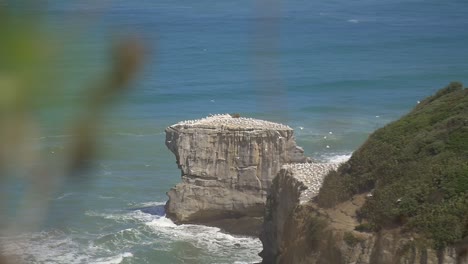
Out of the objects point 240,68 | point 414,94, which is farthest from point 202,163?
point 240,68

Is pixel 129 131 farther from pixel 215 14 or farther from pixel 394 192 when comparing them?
pixel 215 14

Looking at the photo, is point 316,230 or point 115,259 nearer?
point 316,230

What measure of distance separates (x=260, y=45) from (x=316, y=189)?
18532 millimetres

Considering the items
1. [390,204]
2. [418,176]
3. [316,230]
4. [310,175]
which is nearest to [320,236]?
[316,230]

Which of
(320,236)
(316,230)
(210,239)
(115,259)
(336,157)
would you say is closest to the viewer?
(320,236)

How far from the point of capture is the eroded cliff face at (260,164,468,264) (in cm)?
1627

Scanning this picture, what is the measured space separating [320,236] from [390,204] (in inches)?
51.0

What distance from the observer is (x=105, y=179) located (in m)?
34.7

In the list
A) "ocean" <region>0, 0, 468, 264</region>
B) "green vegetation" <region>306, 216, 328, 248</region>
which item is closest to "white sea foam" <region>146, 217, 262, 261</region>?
"ocean" <region>0, 0, 468, 264</region>

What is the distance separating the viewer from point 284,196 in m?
A: 22.5

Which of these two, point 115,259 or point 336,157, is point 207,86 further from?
point 115,259

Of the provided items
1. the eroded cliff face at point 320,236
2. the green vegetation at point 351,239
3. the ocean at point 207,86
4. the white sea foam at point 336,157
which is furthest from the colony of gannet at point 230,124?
the green vegetation at point 351,239

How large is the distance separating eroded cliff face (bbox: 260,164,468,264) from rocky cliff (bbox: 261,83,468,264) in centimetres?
2

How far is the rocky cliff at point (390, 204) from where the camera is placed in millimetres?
16406
